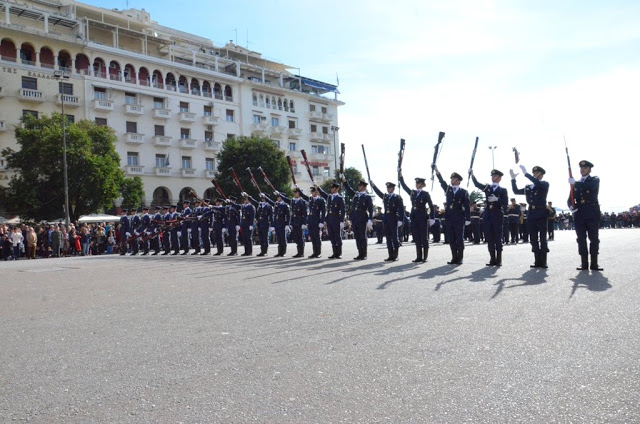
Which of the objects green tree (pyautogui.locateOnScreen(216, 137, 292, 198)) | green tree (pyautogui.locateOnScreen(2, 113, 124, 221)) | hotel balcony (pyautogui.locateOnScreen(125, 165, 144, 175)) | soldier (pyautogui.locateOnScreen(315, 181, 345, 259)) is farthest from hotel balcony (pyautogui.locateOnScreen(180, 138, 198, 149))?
soldier (pyautogui.locateOnScreen(315, 181, 345, 259))

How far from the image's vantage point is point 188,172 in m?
58.2

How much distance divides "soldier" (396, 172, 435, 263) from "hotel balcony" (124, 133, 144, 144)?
44159mm

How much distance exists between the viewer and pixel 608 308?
245 inches

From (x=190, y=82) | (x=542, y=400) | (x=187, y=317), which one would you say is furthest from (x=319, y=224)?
(x=190, y=82)

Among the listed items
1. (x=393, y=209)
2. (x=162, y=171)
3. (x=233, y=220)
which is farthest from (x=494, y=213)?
(x=162, y=171)

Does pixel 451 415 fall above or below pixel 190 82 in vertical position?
below

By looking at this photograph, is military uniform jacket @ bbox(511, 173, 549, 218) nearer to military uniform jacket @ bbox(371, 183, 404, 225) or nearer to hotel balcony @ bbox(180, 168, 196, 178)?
military uniform jacket @ bbox(371, 183, 404, 225)

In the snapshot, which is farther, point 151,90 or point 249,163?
point 151,90

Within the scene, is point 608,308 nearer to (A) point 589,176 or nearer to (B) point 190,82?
(A) point 589,176

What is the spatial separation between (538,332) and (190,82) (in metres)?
58.7

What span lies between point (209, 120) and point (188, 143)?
3.83 m

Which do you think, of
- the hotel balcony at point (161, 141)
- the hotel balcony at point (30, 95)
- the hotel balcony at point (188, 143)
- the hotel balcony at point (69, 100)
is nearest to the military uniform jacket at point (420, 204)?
the hotel balcony at point (30, 95)

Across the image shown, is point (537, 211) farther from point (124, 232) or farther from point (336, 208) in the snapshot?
point (124, 232)

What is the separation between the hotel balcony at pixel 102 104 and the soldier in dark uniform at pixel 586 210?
4754 cm
